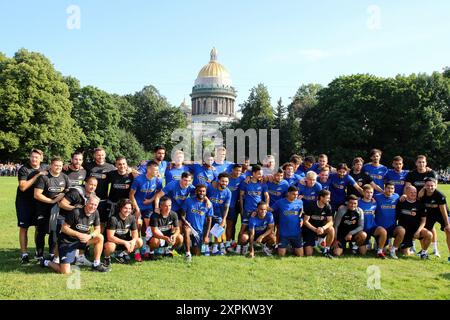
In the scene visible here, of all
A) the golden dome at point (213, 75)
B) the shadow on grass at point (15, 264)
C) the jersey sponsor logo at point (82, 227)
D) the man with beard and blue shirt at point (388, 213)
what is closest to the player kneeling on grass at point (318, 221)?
the man with beard and blue shirt at point (388, 213)

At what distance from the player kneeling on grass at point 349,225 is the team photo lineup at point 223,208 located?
0.8 inches

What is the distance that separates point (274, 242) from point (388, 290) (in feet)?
9.85

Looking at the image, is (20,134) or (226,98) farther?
(226,98)

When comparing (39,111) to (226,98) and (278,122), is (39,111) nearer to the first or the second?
(278,122)

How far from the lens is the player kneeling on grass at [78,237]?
7.03 meters

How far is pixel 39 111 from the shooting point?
39.1m

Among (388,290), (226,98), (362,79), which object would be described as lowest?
(388,290)

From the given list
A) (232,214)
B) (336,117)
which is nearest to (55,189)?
(232,214)

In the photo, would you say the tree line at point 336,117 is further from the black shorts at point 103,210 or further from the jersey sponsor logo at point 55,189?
the jersey sponsor logo at point 55,189

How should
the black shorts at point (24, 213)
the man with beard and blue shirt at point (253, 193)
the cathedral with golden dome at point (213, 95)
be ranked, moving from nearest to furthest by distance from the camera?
the black shorts at point (24, 213) < the man with beard and blue shirt at point (253, 193) < the cathedral with golden dome at point (213, 95)

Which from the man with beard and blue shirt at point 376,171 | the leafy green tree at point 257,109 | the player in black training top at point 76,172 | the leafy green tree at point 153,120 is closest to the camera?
the player in black training top at point 76,172

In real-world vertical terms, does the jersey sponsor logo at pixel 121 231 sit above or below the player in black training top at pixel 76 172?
below

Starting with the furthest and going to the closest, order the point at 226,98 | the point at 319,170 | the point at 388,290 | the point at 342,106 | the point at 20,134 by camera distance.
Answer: the point at 226,98 < the point at 342,106 < the point at 20,134 < the point at 319,170 < the point at 388,290
